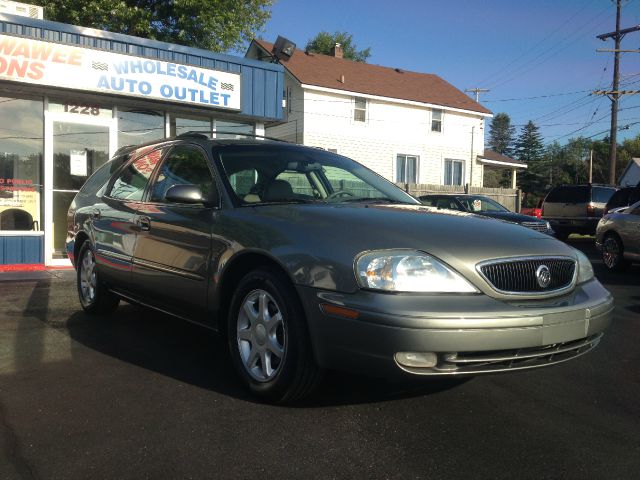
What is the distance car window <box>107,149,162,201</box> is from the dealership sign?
432 cm

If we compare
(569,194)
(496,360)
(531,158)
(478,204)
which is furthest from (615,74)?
(531,158)

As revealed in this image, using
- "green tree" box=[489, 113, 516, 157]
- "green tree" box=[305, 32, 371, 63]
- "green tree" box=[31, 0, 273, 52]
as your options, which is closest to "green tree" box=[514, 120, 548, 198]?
"green tree" box=[489, 113, 516, 157]

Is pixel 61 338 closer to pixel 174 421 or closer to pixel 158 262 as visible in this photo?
pixel 158 262

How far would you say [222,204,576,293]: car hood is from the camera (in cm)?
298

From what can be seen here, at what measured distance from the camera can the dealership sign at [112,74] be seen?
8.59 meters

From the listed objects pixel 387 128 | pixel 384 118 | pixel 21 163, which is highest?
pixel 384 118

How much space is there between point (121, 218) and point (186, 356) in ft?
4.54

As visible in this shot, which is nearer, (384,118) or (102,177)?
(102,177)

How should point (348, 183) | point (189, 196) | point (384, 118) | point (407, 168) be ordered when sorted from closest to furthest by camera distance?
point (189, 196) → point (348, 183) → point (384, 118) → point (407, 168)

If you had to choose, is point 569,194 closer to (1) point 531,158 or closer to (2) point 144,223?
(2) point 144,223

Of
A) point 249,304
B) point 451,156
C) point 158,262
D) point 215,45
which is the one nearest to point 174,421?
point 249,304

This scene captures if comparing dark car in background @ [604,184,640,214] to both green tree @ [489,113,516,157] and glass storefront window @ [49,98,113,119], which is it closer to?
glass storefront window @ [49,98,113,119]

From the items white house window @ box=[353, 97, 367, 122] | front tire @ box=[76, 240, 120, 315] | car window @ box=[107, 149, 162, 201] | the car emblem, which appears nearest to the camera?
the car emblem

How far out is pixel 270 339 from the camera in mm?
3346
